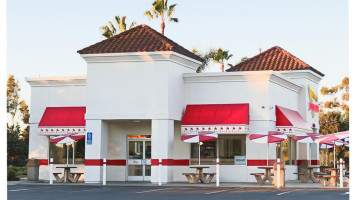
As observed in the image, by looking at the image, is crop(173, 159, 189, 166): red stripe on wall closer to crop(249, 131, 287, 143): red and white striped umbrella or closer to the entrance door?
the entrance door

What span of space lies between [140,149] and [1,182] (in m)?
25.6

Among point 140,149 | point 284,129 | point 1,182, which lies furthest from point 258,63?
point 1,182

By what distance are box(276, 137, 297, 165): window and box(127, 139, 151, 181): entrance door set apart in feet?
24.5

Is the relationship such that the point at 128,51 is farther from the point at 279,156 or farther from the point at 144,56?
the point at 279,156

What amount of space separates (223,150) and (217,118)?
209 cm

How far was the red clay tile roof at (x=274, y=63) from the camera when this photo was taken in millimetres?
42062

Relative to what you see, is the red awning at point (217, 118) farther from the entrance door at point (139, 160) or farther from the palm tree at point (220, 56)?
the palm tree at point (220, 56)

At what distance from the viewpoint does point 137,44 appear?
35.4m

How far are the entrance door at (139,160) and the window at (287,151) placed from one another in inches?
293

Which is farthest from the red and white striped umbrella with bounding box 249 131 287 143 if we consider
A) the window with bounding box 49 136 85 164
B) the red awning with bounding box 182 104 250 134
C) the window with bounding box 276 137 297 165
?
the window with bounding box 49 136 85 164

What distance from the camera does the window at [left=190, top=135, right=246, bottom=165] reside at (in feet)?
118

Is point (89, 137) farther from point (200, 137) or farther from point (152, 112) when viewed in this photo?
point (200, 137)

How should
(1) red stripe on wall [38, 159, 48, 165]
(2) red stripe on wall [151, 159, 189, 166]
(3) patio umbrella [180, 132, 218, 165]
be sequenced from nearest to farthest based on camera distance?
(3) patio umbrella [180, 132, 218, 165] < (2) red stripe on wall [151, 159, 189, 166] < (1) red stripe on wall [38, 159, 48, 165]

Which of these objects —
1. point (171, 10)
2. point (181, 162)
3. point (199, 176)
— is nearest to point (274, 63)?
point (181, 162)
